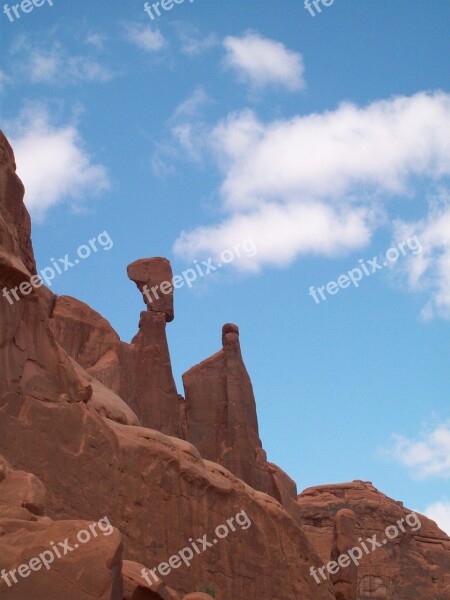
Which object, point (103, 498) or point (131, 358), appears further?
point (131, 358)

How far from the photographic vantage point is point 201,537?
27625 mm

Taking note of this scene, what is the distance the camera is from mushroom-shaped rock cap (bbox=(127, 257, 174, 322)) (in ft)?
171

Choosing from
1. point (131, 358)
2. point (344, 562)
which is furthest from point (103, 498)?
point (131, 358)

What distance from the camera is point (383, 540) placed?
197 ft

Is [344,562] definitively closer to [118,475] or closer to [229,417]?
[118,475]

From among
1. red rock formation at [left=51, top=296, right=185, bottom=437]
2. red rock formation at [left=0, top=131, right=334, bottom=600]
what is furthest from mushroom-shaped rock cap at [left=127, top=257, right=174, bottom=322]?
red rock formation at [left=0, top=131, right=334, bottom=600]

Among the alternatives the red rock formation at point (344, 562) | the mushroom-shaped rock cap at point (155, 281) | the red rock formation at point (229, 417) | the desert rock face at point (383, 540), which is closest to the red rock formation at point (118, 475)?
the red rock formation at point (344, 562)

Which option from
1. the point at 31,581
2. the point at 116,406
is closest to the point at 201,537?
the point at 116,406

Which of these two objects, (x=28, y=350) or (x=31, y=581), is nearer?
(x=31, y=581)

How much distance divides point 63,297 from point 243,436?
38.1ft

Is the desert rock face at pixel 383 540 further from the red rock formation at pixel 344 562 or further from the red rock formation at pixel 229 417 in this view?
the red rock formation at pixel 344 562

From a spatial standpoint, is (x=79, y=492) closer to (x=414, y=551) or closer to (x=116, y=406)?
(x=116, y=406)

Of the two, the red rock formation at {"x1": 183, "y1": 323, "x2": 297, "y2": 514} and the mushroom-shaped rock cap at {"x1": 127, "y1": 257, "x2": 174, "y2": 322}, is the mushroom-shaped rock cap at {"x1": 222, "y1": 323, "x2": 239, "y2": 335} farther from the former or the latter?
the mushroom-shaped rock cap at {"x1": 127, "y1": 257, "x2": 174, "y2": 322}

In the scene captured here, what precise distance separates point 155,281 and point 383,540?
855 inches
